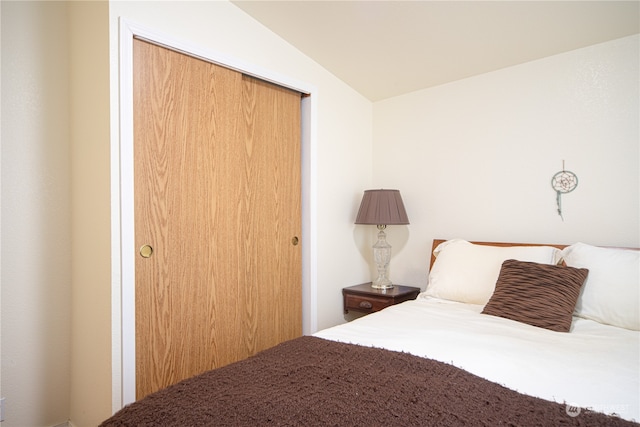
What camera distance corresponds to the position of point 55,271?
2.07 m

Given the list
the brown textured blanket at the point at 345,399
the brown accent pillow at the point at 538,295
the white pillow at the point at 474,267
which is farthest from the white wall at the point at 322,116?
the brown textured blanket at the point at 345,399

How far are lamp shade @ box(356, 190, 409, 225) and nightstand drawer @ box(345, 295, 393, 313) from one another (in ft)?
1.86

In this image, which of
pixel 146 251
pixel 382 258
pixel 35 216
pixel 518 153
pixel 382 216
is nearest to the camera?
Answer: pixel 146 251

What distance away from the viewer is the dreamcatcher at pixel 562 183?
7.69ft

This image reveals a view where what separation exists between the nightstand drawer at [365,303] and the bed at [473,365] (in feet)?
1.82

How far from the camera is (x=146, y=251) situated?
1.89 meters

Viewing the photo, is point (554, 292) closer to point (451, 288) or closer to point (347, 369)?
point (451, 288)

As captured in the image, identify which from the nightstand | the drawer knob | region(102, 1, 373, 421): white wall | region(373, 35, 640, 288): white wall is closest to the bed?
region(373, 35, 640, 288): white wall

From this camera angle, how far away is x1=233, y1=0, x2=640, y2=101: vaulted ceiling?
2051 mm

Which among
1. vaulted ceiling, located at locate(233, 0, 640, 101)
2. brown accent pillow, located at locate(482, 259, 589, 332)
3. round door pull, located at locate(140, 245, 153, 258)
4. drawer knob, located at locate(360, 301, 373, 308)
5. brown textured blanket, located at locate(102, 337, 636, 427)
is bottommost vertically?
drawer knob, located at locate(360, 301, 373, 308)

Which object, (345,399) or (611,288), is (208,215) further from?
(611,288)

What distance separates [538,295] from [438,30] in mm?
1595

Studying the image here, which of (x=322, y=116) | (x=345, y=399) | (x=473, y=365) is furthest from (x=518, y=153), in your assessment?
(x=345, y=399)

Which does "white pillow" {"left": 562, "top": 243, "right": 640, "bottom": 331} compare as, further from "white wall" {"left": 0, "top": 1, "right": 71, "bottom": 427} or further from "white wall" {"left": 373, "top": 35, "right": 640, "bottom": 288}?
"white wall" {"left": 0, "top": 1, "right": 71, "bottom": 427}
